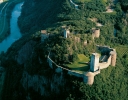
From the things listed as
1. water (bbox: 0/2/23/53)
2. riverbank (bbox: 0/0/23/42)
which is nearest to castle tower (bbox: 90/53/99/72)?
water (bbox: 0/2/23/53)

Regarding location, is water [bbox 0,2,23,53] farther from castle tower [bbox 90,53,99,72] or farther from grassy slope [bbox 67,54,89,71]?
castle tower [bbox 90,53,99,72]

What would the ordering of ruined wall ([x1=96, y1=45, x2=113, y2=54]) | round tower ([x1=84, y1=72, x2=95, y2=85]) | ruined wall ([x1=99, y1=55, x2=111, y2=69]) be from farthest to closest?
ruined wall ([x1=96, y1=45, x2=113, y2=54]) → ruined wall ([x1=99, y1=55, x2=111, y2=69]) → round tower ([x1=84, y1=72, x2=95, y2=85])

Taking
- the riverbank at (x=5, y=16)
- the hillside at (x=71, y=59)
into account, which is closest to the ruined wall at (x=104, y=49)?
the hillside at (x=71, y=59)

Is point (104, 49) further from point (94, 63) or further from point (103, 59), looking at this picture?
point (94, 63)

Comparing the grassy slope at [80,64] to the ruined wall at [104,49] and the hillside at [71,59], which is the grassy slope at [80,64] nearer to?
the hillside at [71,59]

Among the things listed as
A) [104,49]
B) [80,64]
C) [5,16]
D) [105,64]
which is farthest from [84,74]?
[5,16]
